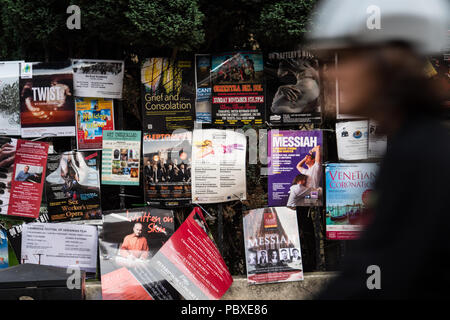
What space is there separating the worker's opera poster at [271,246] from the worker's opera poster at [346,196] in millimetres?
388

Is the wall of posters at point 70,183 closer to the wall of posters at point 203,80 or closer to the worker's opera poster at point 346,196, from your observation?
the wall of posters at point 203,80

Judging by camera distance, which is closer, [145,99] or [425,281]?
[425,281]

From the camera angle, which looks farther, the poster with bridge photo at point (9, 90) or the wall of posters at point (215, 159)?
the wall of posters at point (215, 159)

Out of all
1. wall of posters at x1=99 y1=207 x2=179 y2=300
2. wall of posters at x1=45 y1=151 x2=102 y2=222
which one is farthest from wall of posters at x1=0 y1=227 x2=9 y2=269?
wall of posters at x1=99 y1=207 x2=179 y2=300

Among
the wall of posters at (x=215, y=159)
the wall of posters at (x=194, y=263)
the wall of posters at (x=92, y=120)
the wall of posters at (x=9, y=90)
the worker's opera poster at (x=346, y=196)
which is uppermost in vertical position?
the wall of posters at (x=9, y=90)

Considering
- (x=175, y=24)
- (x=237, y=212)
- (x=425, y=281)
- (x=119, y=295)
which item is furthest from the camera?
(x=237, y=212)

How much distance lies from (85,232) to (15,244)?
0.70 metres

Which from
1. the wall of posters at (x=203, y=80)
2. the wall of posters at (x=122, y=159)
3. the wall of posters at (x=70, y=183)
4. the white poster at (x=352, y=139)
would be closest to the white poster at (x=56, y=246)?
the wall of posters at (x=70, y=183)

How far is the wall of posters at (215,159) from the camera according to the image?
14.4ft

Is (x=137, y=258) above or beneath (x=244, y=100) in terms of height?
beneath

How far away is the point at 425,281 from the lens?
4.14 ft
